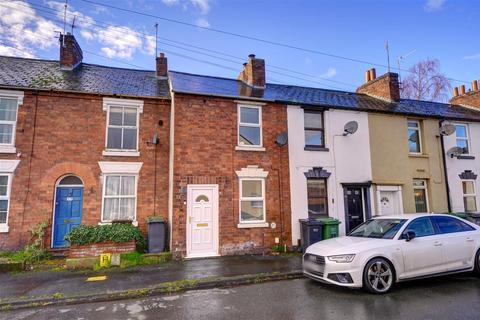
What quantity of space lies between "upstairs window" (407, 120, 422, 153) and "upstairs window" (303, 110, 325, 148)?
14.8ft

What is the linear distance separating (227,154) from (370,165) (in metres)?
6.08

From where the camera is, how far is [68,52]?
13.6m

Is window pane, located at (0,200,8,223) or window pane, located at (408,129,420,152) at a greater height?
window pane, located at (408,129,420,152)

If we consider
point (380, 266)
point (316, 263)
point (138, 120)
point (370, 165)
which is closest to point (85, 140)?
point (138, 120)

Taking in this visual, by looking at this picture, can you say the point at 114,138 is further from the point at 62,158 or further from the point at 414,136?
the point at 414,136

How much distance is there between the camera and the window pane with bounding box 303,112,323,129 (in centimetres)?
1219

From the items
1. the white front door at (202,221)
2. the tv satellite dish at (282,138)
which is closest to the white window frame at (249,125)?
the tv satellite dish at (282,138)

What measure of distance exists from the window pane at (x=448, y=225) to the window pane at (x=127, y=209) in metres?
9.27

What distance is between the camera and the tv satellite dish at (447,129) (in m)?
13.3

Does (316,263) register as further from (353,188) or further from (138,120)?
(138,120)

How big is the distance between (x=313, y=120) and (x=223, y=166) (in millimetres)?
4373

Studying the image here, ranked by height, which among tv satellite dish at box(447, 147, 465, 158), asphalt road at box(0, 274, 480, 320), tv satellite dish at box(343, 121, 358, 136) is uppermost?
tv satellite dish at box(343, 121, 358, 136)

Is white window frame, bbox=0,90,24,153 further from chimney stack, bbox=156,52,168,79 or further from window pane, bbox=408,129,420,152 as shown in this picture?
window pane, bbox=408,129,420,152

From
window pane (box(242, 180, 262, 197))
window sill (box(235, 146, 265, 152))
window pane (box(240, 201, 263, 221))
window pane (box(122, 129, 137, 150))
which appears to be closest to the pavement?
window pane (box(240, 201, 263, 221))
